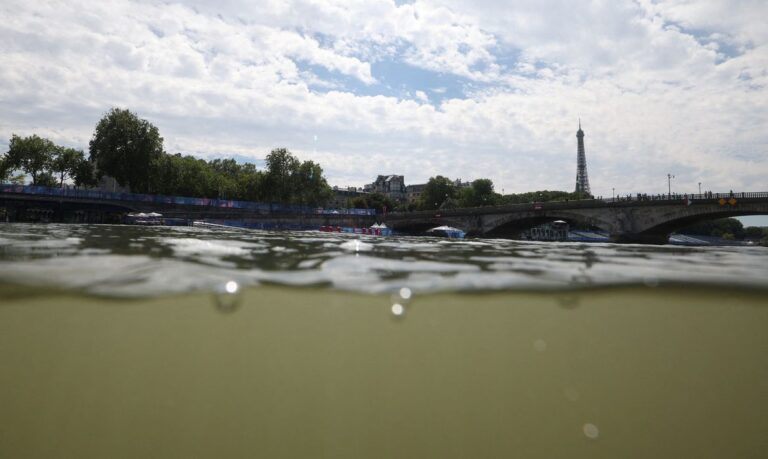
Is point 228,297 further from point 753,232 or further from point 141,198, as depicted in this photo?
point 753,232

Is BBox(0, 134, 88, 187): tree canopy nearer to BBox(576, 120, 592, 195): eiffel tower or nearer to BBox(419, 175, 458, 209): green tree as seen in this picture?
BBox(419, 175, 458, 209): green tree

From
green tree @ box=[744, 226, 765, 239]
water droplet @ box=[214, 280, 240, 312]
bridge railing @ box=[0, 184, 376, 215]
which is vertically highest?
bridge railing @ box=[0, 184, 376, 215]

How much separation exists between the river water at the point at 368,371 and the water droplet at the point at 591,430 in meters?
0.02

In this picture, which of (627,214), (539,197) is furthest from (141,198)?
(539,197)

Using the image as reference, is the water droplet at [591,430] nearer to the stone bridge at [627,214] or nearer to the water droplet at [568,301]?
the water droplet at [568,301]

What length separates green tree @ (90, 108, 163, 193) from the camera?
59125 mm

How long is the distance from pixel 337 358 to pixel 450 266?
4.38 meters

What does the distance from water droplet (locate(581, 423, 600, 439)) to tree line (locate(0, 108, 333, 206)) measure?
7013cm

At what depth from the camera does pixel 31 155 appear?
6638 cm

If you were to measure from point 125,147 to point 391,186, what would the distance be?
12013 centimetres

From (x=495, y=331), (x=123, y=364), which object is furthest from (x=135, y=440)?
(x=495, y=331)

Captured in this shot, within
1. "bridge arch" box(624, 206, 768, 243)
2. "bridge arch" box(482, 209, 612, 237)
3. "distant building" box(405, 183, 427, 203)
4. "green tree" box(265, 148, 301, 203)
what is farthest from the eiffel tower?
"green tree" box(265, 148, 301, 203)

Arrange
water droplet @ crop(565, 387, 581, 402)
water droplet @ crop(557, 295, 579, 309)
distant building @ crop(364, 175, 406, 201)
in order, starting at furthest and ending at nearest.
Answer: distant building @ crop(364, 175, 406, 201) → water droplet @ crop(557, 295, 579, 309) → water droplet @ crop(565, 387, 581, 402)

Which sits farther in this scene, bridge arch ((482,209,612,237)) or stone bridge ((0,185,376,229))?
stone bridge ((0,185,376,229))
